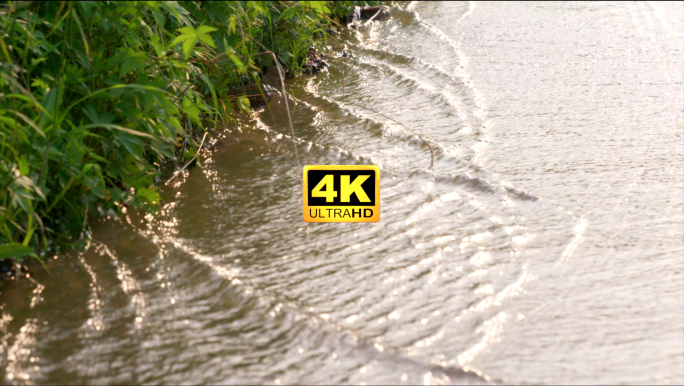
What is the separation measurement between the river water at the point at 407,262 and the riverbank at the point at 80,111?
16 centimetres

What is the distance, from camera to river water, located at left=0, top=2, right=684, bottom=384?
240cm

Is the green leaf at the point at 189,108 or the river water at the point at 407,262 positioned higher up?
the green leaf at the point at 189,108

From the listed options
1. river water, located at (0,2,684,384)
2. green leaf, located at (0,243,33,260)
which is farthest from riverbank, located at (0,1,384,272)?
river water, located at (0,2,684,384)

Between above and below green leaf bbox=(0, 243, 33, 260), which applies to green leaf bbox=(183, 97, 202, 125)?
above

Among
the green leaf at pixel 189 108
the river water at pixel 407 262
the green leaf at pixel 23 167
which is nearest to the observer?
the river water at pixel 407 262

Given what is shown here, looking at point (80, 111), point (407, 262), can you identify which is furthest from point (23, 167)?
point (407, 262)

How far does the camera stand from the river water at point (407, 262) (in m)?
2.40

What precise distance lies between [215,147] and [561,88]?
7.76 ft

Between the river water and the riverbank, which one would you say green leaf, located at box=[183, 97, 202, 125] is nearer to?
the riverbank

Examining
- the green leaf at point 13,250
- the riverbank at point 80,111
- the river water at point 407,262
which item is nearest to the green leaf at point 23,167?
the riverbank at point 80,111

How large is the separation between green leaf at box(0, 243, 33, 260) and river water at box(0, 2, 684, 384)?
147 mm

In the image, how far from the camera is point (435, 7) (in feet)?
26.0

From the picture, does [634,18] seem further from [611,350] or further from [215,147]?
[611,350]

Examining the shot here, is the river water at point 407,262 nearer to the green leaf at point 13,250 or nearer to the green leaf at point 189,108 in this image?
the green leaf at point 13,250
